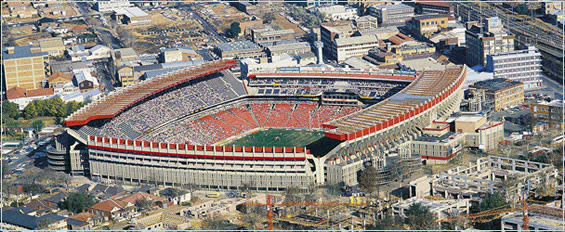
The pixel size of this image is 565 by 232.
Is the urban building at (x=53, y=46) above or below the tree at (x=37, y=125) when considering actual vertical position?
above

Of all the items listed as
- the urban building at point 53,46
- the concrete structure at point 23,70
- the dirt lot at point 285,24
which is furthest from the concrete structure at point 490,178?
the urban building at point 53,46

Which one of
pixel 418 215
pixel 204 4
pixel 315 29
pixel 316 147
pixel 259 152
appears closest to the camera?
pixel 418 215

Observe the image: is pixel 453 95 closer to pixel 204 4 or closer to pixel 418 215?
pixel 418 215

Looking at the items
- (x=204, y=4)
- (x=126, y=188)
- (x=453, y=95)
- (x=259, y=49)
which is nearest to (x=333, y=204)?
(x=126, y=188)

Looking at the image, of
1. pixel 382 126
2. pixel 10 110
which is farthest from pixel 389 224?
pixel 10 110

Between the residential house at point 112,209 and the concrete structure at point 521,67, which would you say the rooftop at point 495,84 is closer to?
the concrete structure at point 521,67
